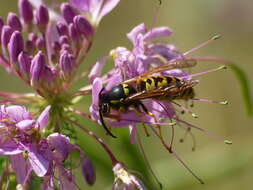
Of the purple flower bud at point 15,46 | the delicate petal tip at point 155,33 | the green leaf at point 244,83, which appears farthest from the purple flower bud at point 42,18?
the green leaf at point 244,83

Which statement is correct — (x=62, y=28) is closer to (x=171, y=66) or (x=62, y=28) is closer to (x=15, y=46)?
(x=15, y=46)

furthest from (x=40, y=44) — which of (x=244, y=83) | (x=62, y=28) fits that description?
(x=244, y=83)

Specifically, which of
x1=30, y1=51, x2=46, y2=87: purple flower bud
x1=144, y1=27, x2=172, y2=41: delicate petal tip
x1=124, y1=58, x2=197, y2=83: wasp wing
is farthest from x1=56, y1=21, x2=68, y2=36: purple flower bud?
x1=124, y1=58, x2=197, y2=83: wasp wing

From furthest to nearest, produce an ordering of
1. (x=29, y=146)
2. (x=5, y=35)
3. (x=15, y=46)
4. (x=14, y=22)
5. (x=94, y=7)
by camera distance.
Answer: (x=94, y=7) → (x=14, y=22) → (x=5, y=35) → (x=15, y=46) → (x=29, y=146)

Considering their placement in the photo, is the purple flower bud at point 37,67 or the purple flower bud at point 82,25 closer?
the purple flower bud at point 37,67

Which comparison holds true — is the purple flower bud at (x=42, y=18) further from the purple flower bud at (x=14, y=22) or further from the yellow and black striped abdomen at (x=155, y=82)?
the yellow and black striped abdomen at (x=155, y=82)

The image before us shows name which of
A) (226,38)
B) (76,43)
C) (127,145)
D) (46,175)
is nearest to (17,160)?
(46,175)

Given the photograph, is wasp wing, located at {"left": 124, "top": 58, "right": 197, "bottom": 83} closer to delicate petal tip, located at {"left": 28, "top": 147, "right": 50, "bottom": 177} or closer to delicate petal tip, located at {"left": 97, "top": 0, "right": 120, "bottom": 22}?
delicate petal tip, located at {"left": 97, "top": 0, "right": 120, "bottom": 22}
